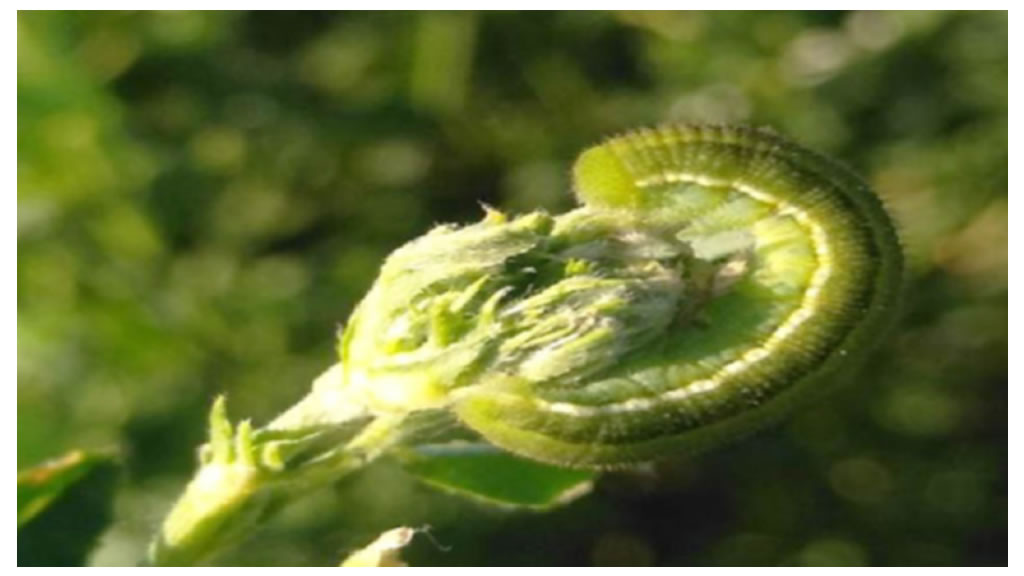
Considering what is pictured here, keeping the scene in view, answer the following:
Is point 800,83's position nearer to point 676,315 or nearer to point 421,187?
point 421,187

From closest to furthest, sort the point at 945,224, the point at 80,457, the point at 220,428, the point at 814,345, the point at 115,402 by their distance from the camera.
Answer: the point at 814,345
the point at 220,428
the point at 80,457
the point at 115,402
the point at 945,224

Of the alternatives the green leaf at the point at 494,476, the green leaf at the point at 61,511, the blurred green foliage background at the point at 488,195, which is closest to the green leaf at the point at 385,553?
the green leaf at the point at 494,476

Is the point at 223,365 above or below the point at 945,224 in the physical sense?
above

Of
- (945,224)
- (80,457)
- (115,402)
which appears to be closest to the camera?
(80,457)

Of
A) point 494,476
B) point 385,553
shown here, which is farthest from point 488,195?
point 385,553

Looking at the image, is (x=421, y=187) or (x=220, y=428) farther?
(x=421, y=187)

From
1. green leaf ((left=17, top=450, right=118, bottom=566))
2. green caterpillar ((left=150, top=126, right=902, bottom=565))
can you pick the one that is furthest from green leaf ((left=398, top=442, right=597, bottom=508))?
→ green leaf ((left=17, top=450, right=118, bottom=566))
